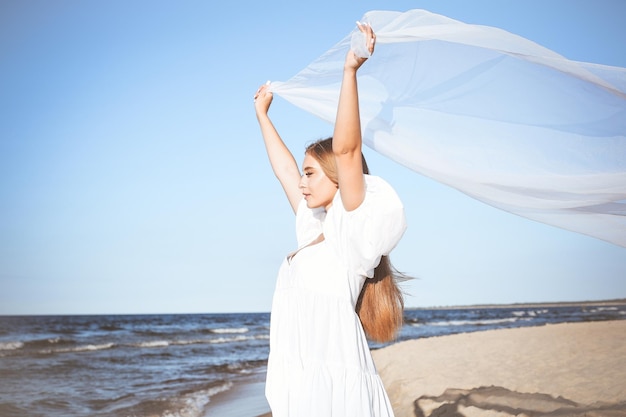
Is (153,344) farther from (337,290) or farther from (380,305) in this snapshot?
(337,290)

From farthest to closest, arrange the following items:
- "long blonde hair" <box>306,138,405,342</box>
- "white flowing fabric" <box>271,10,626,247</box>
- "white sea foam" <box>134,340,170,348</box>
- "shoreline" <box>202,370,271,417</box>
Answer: "white sea foam" <box>134,340,170,348</box>, "shoreline" <box>202,370,271,417</box>, "white flowing fabric" <box>271,10,626,247</box>, "long blonde hair" <box>306,138,405,342</box>

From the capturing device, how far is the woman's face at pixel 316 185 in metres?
2.43

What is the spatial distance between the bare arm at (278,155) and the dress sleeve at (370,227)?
676 mm

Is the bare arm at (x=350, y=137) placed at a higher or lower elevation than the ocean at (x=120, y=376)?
higher

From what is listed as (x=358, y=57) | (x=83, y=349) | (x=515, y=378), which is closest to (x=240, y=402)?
(x=515, y=378)

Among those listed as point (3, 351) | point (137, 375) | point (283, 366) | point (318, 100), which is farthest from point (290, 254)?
point (3, 351)

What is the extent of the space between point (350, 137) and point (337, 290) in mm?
622

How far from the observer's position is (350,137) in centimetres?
211

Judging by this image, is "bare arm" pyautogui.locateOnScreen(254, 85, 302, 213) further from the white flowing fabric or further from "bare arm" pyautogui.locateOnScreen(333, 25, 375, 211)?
"bare arm" pyautogui.locateOnScreen(333, 25, 375, 211)

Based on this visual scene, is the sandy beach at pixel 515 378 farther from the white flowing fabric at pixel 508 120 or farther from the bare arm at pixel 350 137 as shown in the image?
the bare arm at pixel 350 137

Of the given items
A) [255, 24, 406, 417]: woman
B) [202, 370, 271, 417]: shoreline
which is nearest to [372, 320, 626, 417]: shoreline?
[202, 370, 271, 417]: shoreline

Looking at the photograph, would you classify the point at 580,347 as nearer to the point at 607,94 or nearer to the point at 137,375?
the point at 607,94

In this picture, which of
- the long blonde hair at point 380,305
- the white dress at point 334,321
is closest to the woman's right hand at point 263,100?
the long blonde hair at point 380,305

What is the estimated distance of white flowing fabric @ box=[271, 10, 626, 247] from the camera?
286 centimetres
